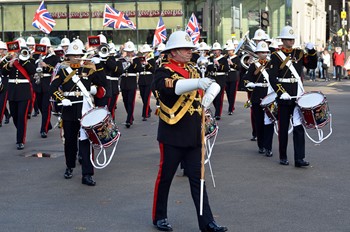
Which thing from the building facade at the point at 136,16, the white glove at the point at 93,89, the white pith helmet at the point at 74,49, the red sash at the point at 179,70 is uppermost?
the building facade at the point at 136,16

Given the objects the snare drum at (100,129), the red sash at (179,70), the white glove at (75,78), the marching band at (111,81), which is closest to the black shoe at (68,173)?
the marching band at (111,81)

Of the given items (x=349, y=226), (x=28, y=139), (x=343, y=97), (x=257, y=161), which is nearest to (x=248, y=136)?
(x=257, y=161)

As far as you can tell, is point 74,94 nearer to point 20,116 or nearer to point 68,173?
point 68,173

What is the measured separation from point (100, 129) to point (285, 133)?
3.04 meters

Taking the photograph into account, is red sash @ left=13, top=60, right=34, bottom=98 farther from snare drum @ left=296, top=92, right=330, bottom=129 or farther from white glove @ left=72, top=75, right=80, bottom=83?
snare drum @ left=296, top=92, right=330, bottom=129

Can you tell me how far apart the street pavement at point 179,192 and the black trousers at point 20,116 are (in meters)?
0.26

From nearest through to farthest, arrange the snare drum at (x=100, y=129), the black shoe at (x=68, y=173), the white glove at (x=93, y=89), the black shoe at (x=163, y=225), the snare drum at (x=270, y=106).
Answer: the black shoe at (x=163, y=225)
the snare drum at (x=100, y=129)
the white glove at (x=93, y=89)
the black shoe at (x=68, y=173)
the snare drum at (x=270, y=106)

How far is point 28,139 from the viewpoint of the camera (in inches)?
568

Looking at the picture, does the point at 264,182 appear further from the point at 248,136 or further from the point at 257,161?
the point at 248,136

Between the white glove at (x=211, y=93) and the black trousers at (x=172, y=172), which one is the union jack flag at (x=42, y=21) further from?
the white glove at (x=211, y=93)

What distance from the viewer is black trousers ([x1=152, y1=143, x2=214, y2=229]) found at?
688cm

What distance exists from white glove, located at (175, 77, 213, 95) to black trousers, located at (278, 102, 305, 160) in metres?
4.20

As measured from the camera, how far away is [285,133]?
10.7m

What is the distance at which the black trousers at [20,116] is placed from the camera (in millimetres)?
13086
